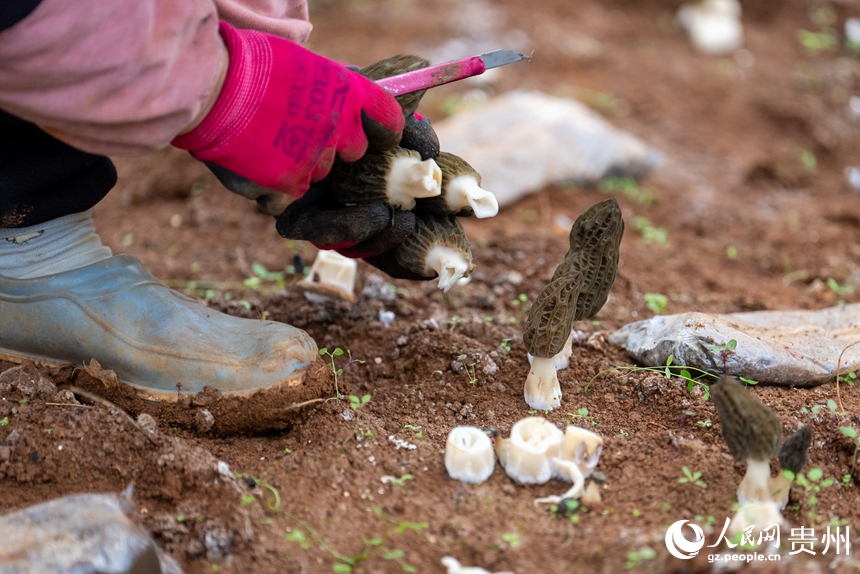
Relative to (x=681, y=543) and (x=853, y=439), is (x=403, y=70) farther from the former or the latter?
(x=853, y=439)

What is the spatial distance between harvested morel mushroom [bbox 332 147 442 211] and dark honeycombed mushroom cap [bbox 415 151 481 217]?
0.33ft

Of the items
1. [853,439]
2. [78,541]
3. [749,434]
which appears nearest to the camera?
[78,541]

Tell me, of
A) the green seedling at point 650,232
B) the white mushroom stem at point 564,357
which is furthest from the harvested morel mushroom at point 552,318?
the green seedling at point 650,232

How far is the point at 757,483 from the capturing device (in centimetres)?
185

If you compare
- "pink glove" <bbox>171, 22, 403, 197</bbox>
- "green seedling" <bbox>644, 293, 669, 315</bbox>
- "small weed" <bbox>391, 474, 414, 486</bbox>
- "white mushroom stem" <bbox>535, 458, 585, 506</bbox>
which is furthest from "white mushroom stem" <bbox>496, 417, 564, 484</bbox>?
"green seedling" <bbox>644, 293, 669, 315</bbox>

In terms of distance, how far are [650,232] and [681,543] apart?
251 cm

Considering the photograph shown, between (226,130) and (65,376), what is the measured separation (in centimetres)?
100

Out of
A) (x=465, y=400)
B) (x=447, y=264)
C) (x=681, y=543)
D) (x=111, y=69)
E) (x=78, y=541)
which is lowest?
(x=465, y=400)

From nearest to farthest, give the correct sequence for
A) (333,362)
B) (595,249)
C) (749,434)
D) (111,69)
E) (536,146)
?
(111,69)
(749,434)
(595,249)
(333,362)
(536,146)

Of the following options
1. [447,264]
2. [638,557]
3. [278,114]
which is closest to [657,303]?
[447,264]

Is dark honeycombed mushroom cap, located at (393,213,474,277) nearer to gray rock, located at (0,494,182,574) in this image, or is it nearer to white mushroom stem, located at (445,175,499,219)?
white mushroom stem, located at (445,175,499,219)

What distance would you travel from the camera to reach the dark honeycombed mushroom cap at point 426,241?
7.50ft

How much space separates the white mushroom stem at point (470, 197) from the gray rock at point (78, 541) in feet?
4.03

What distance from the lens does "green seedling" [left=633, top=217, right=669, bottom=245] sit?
13.0ft
